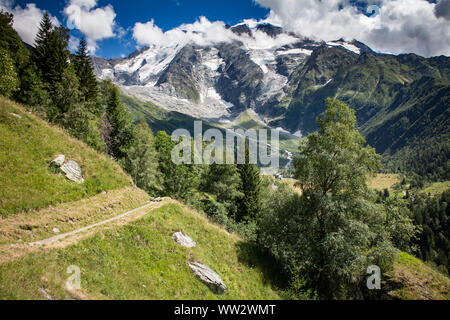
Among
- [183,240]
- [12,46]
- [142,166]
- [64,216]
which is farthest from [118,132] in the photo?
[183,240]

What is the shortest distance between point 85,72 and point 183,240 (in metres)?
58.4

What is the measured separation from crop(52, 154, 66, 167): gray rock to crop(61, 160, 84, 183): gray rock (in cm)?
33

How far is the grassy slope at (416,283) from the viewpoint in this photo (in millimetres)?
20844

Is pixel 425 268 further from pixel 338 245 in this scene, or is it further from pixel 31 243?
pixel 31 243

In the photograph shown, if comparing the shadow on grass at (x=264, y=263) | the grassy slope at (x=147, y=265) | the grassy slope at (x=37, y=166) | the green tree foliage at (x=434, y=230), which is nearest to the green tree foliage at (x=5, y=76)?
the grassy slope at (x=37, y=166)

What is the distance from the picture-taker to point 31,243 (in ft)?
47.8

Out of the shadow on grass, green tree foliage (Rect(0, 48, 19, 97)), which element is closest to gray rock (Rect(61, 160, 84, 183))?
the shadow on grass

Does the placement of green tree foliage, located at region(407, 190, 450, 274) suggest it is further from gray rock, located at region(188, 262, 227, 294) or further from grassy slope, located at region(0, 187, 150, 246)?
grassy slope, located at region(0, 187, 150, 246)

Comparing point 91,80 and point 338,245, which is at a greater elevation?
point 91,80

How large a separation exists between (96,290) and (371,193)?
25935 mm

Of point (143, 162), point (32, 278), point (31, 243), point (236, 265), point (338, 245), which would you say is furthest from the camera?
point (143, 162)

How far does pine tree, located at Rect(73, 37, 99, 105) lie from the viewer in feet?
189

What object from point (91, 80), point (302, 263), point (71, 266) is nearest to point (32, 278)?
point (71, 266)
